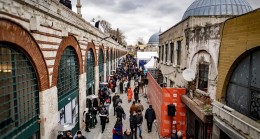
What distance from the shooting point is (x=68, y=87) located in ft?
33.9

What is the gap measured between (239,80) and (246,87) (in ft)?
1.26

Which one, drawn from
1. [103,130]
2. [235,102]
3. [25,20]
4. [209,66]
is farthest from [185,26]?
[25,20]

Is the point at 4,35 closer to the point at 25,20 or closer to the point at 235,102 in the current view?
the point at 25,20

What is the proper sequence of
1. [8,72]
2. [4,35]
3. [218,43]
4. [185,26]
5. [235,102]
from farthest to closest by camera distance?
[185,26]
[218,43]
[235,102]
[8,72]
[4,35]

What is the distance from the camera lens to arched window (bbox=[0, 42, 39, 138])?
5218 mm

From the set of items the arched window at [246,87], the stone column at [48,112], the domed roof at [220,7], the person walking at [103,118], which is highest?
the domed roof at [220,7]

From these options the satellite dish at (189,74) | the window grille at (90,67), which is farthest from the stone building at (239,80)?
the window grille at (90,67)

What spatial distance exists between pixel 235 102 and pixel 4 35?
683cm

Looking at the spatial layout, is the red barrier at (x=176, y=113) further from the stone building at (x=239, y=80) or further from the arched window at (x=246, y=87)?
the arched window at (x=246, y=87)

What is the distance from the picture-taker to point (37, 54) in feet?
21.9

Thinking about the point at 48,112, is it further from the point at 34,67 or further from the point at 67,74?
the point at 67,74

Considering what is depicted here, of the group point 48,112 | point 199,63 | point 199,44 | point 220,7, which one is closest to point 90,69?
point 48,112

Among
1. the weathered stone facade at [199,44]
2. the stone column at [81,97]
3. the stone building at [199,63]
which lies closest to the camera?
the stone building at [199,63]

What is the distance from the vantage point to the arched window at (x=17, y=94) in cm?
522
